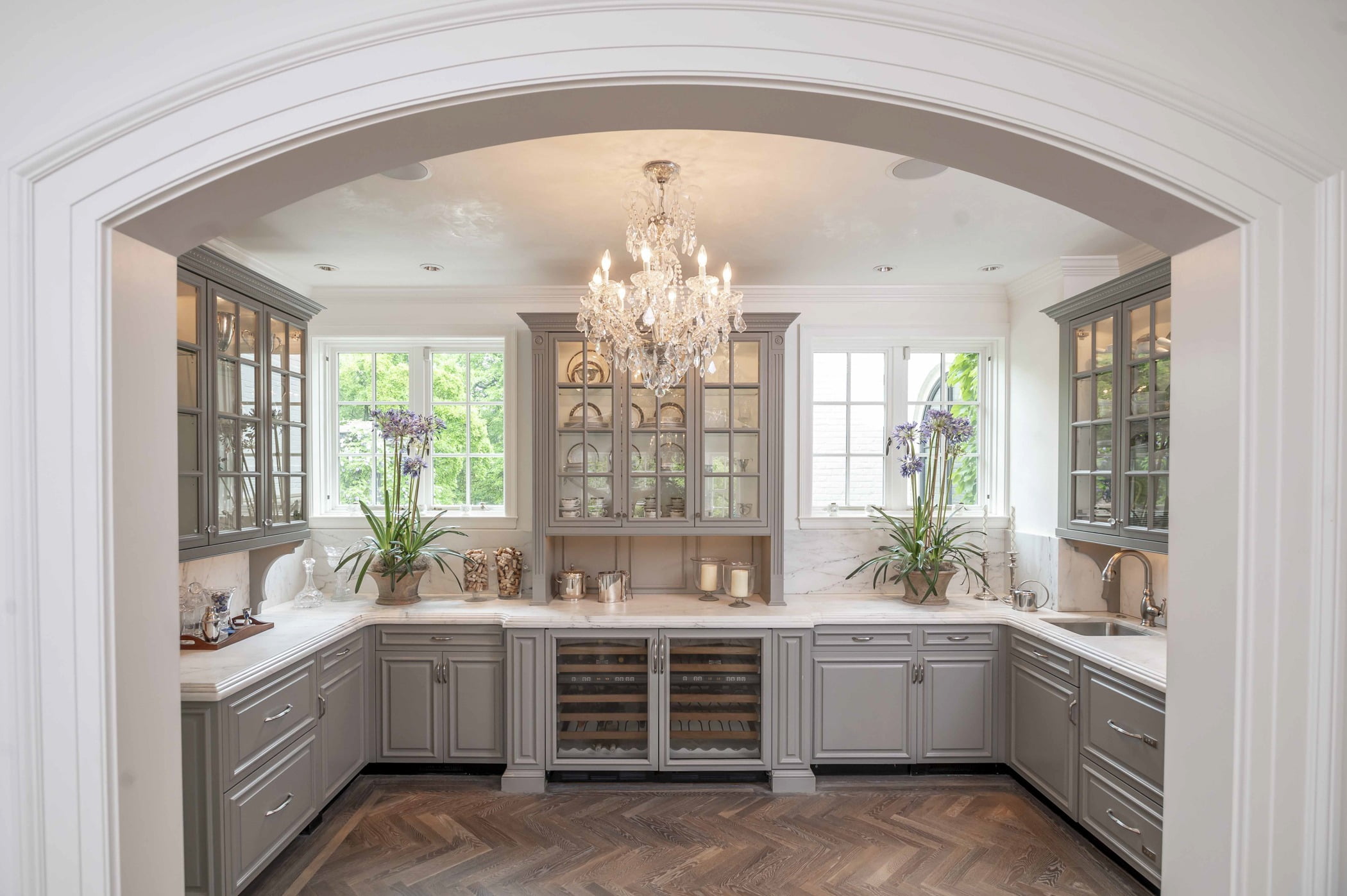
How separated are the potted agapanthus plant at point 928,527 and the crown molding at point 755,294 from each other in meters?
0.82

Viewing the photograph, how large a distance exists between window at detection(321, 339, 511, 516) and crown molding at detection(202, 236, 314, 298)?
40 cm

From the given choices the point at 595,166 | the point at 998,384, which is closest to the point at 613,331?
the point at 595,166

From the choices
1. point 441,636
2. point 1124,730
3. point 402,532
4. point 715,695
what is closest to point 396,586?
point 402,532

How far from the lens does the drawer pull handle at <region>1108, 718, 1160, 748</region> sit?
105 inches

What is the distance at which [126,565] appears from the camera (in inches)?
46.1

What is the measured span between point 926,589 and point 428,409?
321 cm

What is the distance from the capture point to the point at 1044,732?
3424 mm

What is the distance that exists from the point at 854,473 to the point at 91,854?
399 centimetres

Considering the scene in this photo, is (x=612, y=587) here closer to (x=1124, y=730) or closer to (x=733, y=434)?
(x=733, y=434)

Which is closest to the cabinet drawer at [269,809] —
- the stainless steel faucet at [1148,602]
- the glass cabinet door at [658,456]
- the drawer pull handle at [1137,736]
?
the glass cabinet door at [658,456]

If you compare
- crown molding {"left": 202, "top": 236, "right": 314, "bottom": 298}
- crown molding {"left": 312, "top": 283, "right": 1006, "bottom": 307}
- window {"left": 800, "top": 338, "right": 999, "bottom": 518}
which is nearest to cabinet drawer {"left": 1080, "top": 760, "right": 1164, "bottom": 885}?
window {"left": 800, "top": 338, "right": 999, "bottom": 518}

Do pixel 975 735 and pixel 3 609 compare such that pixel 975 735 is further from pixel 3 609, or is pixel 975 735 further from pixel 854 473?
pixel 3 609

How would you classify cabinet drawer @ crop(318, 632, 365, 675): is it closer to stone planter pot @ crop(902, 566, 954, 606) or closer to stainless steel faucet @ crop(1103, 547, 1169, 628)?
stone planter pot @ crop(902, 566, 954, 606)

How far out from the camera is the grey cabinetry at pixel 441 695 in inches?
148
